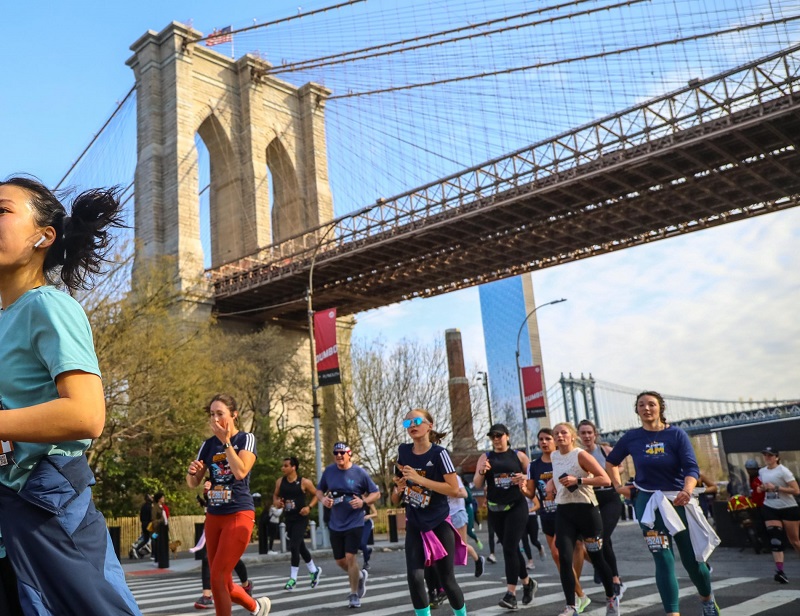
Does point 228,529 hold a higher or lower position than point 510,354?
lower

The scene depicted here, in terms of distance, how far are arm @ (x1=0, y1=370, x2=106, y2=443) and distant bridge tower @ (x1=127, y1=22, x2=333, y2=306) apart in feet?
138

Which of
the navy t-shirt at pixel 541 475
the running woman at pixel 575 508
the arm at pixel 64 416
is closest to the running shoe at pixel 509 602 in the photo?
the running woman at pixel 575 508

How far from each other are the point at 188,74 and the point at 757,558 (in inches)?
1774

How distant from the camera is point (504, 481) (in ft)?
30.8

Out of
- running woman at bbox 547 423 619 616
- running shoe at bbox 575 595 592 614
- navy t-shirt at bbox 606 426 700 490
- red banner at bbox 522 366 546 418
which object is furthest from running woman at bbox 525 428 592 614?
red banner at bbox 522 366 546 418

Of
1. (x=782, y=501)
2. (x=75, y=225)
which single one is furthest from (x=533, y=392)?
(x=75, y=225)

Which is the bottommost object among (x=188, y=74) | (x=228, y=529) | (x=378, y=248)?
(x=228, y=529)

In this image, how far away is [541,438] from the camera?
9352 mm

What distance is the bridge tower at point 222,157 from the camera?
46625 millimetres

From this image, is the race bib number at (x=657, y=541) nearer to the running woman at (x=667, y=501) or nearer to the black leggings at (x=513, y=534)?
the running woman at (x=667, y=501)

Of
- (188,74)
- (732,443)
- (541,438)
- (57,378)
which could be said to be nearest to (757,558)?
(732,443)

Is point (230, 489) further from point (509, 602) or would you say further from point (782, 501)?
point (782, 501)

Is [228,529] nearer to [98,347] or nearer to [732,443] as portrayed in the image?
[732,443]

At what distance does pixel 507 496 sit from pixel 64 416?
310 inches
